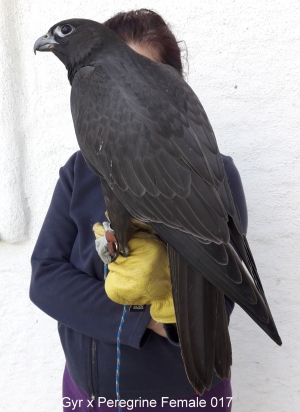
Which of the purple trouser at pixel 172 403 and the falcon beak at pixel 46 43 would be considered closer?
the purple trouser at pixel 172 403

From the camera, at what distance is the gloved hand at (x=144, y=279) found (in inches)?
52.3

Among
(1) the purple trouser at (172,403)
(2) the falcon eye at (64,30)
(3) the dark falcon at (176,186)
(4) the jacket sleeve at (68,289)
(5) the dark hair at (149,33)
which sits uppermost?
(2) the falcon eye at (64,30)

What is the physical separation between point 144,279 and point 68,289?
13.0 inches

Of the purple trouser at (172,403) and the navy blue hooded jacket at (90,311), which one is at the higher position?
the navy blue hooded jacket at (90,311)

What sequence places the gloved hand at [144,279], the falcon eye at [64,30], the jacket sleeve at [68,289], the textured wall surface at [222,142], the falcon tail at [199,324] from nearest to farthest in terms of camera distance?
the falcon tail at [199,324], the gloved hand at [144,279], the jacket sleeve at [68,289], the falcon eye at [64,30], the textured wall surface at [222,142]

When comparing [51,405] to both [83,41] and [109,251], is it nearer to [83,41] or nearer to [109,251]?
[109,251]

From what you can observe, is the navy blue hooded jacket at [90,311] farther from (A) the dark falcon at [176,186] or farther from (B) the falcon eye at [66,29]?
(B) the falcon eye at [66,29]

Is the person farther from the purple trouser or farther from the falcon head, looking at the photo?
the falcon head

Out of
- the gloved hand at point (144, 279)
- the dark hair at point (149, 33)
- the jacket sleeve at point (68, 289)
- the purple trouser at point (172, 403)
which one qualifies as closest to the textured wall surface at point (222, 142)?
the dark hair at point (149, 33)

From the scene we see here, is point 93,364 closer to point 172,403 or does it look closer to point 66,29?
point 172,403

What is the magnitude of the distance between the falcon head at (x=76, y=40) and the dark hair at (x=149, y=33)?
140mm

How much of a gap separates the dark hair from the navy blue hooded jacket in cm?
45

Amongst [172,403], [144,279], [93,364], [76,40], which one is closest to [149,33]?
[76,40]

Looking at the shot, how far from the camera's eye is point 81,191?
5.41 feet
